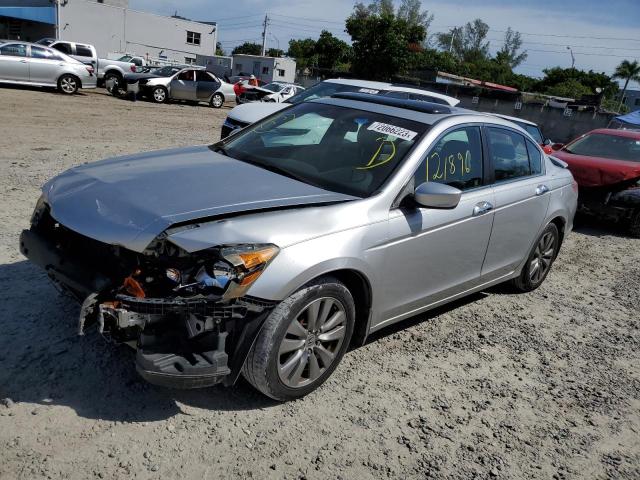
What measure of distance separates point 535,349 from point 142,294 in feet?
10.4

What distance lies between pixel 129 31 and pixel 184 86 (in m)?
31.5

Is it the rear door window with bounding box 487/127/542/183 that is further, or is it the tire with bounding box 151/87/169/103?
the tire with bounding box 151/87/169/103

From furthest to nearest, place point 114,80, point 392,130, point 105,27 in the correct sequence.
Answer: point 105,27 < point 114,80 < point 392,130

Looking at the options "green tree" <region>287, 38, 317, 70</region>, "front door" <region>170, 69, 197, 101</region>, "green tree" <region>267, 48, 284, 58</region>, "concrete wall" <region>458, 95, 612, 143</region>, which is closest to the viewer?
"front door" <region>170, 69, 197, 101</region>

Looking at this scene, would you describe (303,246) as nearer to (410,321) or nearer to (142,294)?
(142,294)

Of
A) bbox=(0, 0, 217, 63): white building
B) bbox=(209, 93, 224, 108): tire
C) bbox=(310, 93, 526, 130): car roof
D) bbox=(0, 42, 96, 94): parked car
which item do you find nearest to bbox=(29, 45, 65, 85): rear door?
bbox=(0, 42, 96, 94): parked car

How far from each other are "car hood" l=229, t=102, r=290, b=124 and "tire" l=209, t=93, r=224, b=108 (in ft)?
48.0

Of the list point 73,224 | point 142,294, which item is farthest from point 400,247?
point 73,224

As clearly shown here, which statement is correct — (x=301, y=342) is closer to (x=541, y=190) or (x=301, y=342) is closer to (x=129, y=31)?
(x=541, y=190)

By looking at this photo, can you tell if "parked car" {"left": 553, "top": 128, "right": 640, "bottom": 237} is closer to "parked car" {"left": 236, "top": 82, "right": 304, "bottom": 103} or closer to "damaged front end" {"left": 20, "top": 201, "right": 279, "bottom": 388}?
"damaged front end" {"left": 20, "top": 201, "right": 279, "bottom": 388}

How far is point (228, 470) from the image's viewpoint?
8.75 feet

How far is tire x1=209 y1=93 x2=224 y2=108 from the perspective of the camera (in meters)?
23.3

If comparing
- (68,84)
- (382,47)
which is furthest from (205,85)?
(382,47)

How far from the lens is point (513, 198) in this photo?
15.0ft
